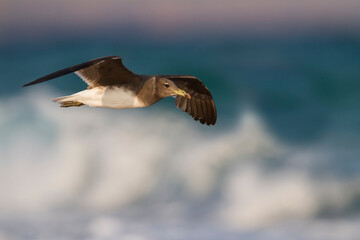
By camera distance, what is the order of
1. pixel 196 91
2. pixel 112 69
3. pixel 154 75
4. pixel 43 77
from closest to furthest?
pixel 43 77 → pixel 112 69 → pixel 154 75 → pixel 196 91

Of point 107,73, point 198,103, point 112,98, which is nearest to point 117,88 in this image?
point 112,98

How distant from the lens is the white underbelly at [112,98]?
13.8 m

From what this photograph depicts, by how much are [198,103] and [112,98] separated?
12.7ft

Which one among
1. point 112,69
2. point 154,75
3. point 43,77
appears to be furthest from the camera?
point 154,75

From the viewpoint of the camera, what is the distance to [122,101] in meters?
13.8

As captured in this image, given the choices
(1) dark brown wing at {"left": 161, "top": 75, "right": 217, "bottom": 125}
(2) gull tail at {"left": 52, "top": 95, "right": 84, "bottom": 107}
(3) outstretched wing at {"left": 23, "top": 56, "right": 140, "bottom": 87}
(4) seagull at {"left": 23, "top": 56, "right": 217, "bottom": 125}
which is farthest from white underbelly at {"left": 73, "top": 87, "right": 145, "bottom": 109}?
(1) dark brown wing at {"left": 161, "top": 75, "right": 217, "bottom": 125}

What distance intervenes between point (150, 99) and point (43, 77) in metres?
2.94

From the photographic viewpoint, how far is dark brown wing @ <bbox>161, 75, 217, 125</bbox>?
16719mm

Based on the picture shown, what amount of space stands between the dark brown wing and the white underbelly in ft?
9.85

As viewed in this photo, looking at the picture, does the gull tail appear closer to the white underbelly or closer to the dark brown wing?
the white underbelly

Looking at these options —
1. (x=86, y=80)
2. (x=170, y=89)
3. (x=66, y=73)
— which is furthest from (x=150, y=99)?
(x=66, y=73)

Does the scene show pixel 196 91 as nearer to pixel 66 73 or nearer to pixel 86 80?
pixel 86 80

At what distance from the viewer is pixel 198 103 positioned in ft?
55.6

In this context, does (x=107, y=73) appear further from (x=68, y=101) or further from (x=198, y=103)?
(x=198, y=103)
